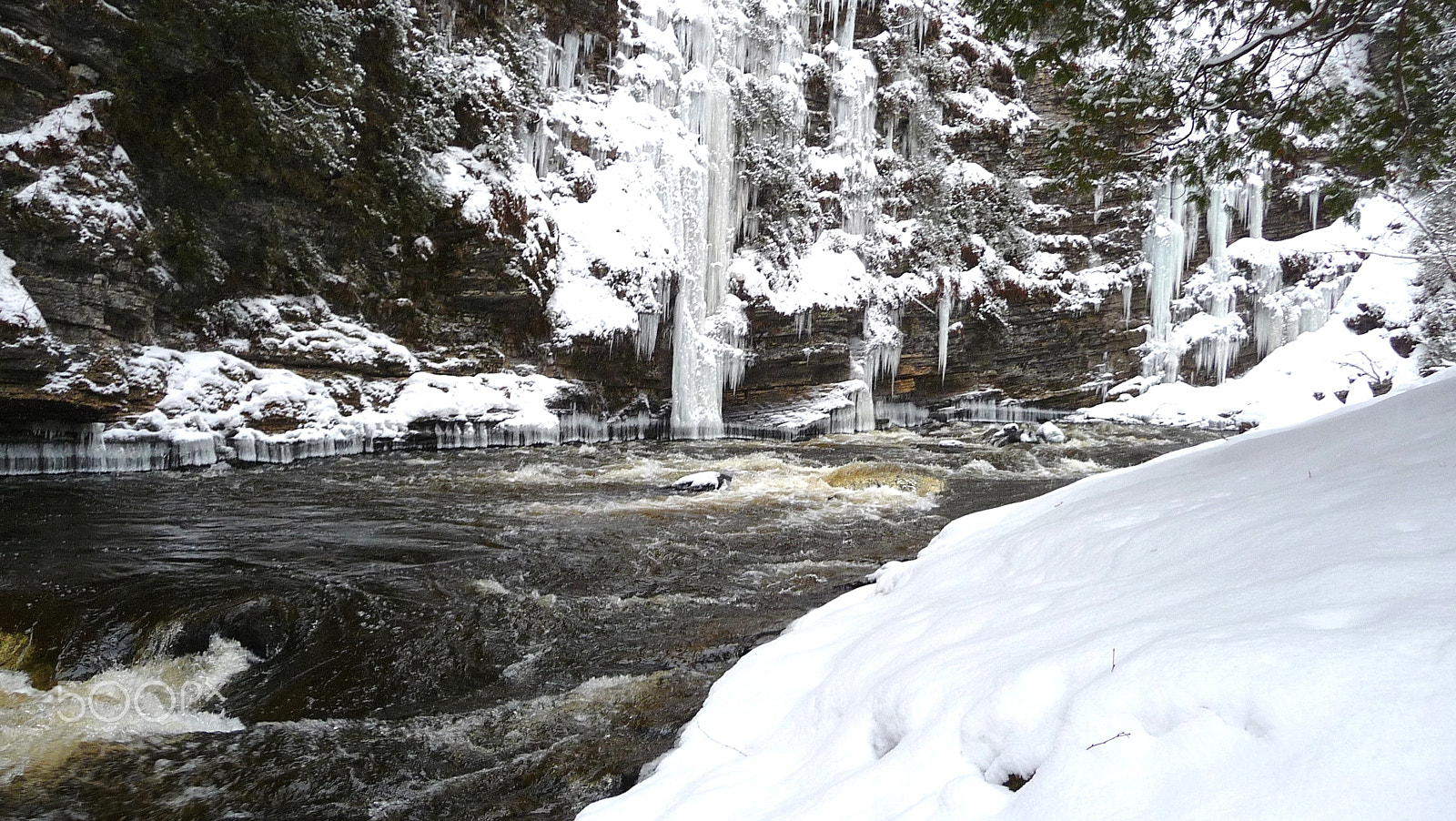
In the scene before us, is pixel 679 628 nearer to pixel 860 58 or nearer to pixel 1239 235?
pixel 860 58

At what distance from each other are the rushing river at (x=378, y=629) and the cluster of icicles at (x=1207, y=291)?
16531mm

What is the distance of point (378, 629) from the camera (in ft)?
17.5

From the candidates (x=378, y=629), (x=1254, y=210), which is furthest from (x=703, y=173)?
(x=1254, y=210)

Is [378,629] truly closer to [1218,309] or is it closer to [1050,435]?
[1050,435]

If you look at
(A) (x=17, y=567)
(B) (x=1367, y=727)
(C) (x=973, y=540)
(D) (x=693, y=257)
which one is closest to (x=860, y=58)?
(D) (x=693, y=257)

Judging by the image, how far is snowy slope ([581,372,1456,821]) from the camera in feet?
4.33

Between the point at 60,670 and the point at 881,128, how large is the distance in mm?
22221

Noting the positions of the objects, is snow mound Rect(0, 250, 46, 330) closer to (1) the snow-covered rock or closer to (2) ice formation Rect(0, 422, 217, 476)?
(2) ice formation Rect(0, 422, 217, 476)

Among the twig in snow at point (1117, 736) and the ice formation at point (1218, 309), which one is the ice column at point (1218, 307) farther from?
the twig in snow at point (1117, 736)

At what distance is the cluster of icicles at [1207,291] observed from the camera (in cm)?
2256

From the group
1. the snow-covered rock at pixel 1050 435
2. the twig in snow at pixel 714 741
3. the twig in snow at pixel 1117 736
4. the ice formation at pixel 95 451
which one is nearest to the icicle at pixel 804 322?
the snow-covered rock at pixel 1050 435

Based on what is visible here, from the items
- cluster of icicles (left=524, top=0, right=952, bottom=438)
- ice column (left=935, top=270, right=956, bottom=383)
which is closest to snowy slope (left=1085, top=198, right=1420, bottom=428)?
ice column (left=935, top=270, right=956, bottom=383)

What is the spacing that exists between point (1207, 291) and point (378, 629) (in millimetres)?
25834

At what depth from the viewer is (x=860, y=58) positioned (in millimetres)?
21391
